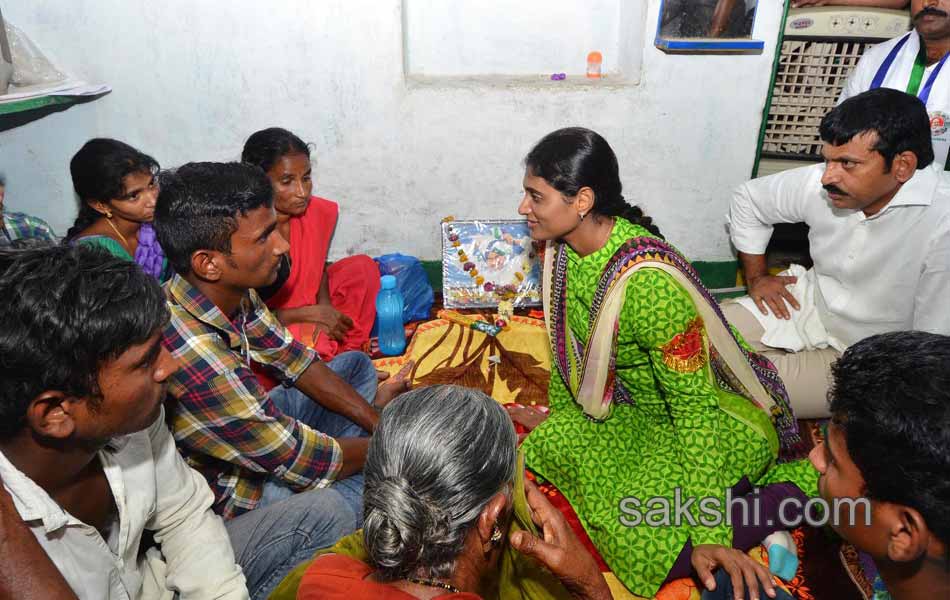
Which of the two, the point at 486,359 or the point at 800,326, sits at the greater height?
the point at 800,326

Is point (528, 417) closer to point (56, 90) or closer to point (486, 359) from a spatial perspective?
point (486, 359)

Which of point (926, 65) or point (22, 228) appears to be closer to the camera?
point (22, 228)

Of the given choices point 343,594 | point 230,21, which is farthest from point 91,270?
point 230,21

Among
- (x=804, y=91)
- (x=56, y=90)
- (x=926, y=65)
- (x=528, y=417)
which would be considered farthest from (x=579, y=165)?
(x=56, y=90)

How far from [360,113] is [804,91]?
2734mm

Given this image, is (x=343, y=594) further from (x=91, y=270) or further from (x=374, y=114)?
(x=374, y=114)

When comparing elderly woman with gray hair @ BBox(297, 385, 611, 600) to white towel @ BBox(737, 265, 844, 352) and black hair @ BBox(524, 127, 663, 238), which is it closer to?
black hair @ BBox(524, 127, 663, 238)

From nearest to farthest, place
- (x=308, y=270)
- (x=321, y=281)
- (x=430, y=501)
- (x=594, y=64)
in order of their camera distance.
Answer: 1. (x=430, y=501)
2. (x=308, y=270)
3. (x=321, y=281)
4. (x=594, y=64)

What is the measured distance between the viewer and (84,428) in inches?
54.0

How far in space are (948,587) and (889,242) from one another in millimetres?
2116

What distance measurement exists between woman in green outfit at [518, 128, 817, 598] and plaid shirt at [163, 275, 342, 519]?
99cm

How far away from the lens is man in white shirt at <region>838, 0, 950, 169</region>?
10.7 feet

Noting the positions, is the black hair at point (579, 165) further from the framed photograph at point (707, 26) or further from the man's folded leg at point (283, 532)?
the framed photograph at point (707, 26)

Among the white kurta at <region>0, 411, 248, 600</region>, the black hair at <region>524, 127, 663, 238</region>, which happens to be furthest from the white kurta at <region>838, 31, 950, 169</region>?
the white kurta at <region>0, 411, 248, 600</region>
